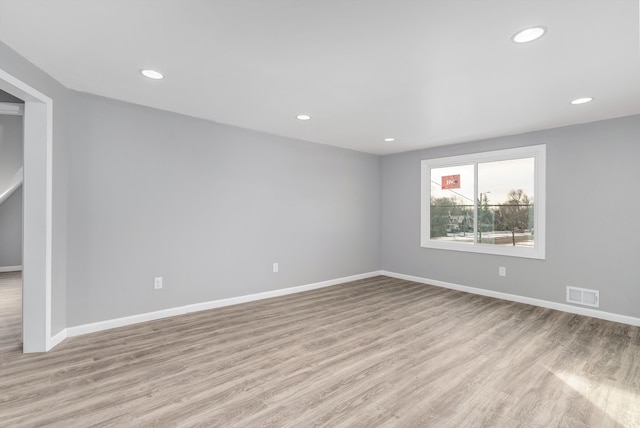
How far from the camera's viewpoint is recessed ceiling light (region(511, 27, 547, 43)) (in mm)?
1888

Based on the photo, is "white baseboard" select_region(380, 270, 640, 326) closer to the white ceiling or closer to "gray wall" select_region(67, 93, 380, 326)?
"gray wall" select_region(67, 93, 380, 326)

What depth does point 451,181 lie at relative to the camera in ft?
17.4

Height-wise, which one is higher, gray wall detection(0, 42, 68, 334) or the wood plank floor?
gray wall detection(0, 42, 68, 334)

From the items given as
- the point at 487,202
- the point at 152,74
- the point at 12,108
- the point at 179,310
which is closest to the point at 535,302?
the point at 487,202

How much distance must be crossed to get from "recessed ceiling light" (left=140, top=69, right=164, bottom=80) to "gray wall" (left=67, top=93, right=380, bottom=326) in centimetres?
91

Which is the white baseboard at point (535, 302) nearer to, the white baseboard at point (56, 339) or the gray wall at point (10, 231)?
the white baseboard at point (56, 339)

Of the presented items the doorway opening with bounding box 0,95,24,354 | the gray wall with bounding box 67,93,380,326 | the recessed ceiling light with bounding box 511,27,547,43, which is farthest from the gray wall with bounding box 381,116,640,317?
the doorway opening with bounding box 0,95,24,354

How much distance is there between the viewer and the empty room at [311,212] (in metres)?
1.92

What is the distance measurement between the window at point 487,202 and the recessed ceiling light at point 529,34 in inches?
107

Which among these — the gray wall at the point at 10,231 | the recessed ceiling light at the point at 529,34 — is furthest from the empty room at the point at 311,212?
the gray wall at the point at 10,231

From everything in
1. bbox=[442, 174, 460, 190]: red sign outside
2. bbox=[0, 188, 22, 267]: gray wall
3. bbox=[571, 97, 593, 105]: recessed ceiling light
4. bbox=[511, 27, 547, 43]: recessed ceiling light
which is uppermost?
bbox=[571, 97, 593, 105]: recessed ceiling light

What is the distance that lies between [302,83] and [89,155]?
225cm

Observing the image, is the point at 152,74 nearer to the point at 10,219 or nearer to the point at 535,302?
the point at 535,302

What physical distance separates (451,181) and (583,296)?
2373 mm
